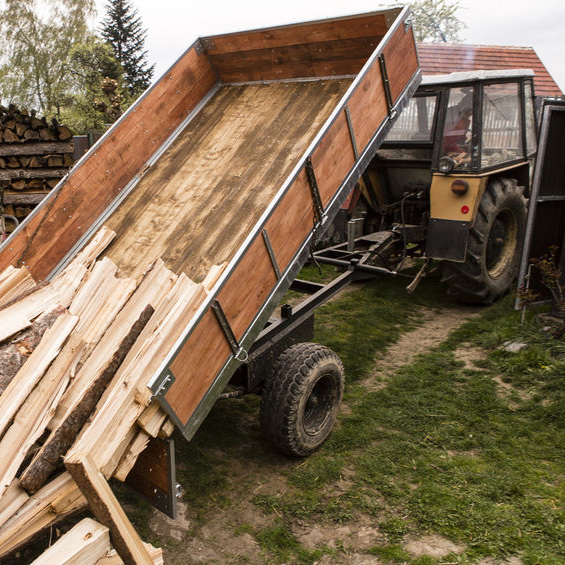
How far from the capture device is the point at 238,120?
4.59 meters

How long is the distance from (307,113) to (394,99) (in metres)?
0.73

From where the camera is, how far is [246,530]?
306cm

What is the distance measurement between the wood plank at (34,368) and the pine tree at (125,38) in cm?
3149

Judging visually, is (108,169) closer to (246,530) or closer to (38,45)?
(246,530)

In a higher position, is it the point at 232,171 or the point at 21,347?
the point at 232,171

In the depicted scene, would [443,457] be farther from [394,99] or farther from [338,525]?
[394,99]

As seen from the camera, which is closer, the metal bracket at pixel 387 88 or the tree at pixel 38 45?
the metal bracket at pixel 387 88

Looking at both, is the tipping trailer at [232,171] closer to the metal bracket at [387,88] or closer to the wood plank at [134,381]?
the metal bracket at [387,88]

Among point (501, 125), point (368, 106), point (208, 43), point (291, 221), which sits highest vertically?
point (208, 43)

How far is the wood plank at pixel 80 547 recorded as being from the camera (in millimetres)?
2051

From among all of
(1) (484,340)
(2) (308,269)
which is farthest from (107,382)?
(2) (308,269)

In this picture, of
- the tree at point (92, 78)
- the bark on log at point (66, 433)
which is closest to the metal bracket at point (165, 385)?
the bark on log at point (66, 433)

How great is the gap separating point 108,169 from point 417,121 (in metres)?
3.83

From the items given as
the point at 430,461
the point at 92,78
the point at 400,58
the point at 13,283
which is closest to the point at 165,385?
the point at 13,283
